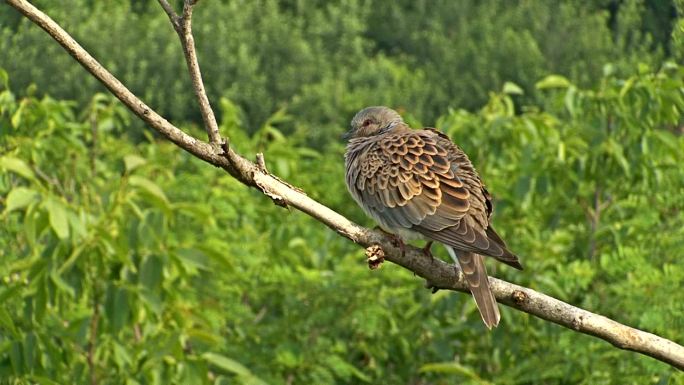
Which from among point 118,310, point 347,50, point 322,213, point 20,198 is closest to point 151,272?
point 118,310

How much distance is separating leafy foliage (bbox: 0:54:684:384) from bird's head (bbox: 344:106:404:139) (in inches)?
34.9

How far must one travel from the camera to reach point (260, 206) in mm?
10281

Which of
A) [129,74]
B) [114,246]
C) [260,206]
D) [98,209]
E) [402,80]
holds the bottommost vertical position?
[114,246]

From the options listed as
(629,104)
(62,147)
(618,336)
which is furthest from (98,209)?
(618,336)

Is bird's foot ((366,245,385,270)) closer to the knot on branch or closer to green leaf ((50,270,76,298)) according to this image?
the knot on branch

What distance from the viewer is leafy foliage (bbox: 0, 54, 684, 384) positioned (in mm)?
6695

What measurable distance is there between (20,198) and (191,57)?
2494 millimetres

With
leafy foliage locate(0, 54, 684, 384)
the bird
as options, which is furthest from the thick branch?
leafy foliage locate(0, 54, 684, 384)

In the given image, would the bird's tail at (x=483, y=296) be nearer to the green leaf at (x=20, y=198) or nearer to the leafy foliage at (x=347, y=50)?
the green leaf at (x=20, y=198)

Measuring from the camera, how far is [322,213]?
433 cm

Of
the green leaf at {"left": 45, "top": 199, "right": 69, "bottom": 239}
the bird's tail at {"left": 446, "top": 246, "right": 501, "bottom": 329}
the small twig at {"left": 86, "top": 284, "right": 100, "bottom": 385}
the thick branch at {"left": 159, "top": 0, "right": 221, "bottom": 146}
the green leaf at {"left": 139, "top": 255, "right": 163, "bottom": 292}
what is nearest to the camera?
the thick branch at {"left": 159, "top": 0, "right": 221, "bottom": 146}

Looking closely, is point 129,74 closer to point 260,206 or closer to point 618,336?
point 260,206

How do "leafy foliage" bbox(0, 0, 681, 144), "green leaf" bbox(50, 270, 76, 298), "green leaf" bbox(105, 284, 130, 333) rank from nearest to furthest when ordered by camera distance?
"green leaf" bbox(50, 270, 76, 298)
"green leaf" bbox(105, 284, 130, 333)
"leafy foliage" bbox(0, 0, 681, 144)

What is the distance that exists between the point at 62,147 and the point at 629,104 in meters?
3.69
